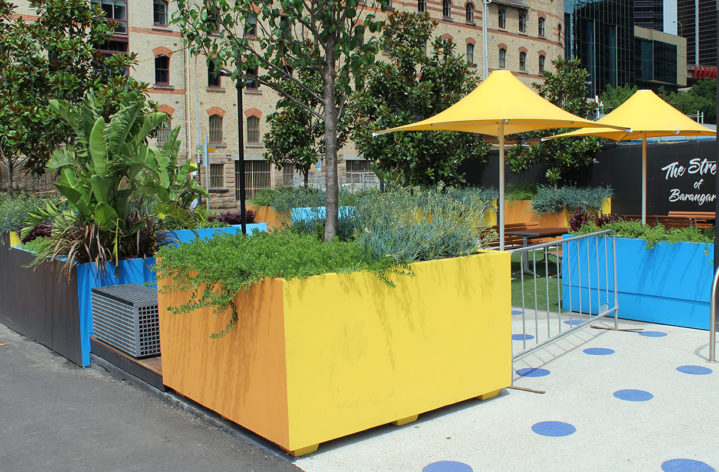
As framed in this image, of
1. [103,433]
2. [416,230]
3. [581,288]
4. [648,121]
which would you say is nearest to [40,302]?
[103,433]

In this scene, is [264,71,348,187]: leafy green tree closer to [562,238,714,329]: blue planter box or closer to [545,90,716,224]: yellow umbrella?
[545,90,716,224]: yellow umbrella

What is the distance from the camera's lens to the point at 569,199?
17203 millimetres

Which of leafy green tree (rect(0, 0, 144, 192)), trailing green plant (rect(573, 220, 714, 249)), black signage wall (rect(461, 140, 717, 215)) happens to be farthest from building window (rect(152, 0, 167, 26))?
trailing green plant (rect(573, 220, 714, 249))

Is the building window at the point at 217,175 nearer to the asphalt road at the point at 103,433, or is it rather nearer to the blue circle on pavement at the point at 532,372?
the asphalt road at the point at 103,433

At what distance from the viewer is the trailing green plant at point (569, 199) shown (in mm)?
17016

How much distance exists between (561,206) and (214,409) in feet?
45.3

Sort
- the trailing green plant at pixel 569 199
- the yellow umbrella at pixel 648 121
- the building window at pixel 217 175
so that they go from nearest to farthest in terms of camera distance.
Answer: the yellow umbrella at pixel 648 121, the trailing green plant at pixel 569 199, the building window at pixel 217 175

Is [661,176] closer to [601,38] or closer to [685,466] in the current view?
[685,466]

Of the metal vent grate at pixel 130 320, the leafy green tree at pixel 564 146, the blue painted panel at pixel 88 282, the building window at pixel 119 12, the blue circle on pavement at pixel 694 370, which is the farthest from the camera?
the building window at pixel 119 12

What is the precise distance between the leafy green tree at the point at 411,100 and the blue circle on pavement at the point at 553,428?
489 inches

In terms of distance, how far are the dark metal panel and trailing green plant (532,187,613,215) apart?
41.1 feet

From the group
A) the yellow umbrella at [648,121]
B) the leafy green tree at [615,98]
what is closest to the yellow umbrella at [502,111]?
Answer: the yellow umbrella at [648,121]

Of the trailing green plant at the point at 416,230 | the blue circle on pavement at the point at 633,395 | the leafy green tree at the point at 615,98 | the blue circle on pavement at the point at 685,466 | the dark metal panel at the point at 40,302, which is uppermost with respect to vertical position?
the leafy green tree at the point at 615,98

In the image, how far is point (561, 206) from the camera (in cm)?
1738
